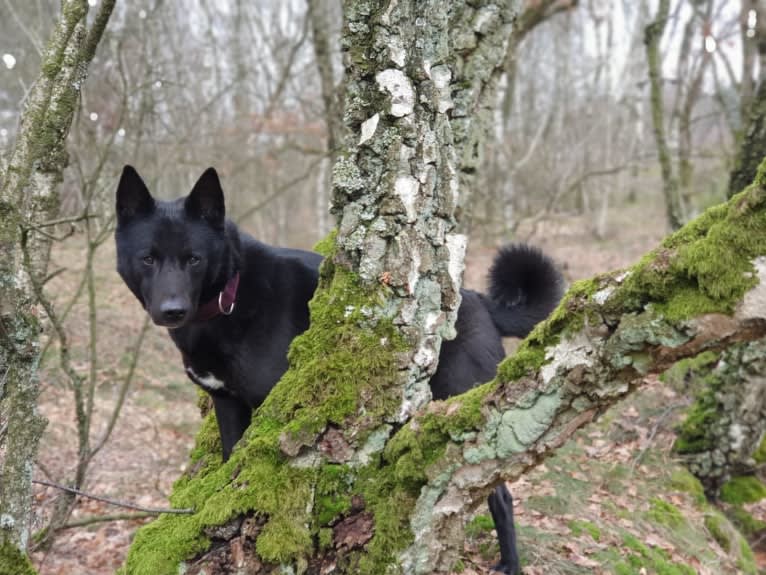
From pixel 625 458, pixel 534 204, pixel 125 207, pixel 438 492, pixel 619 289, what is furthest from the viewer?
pixel 534 204

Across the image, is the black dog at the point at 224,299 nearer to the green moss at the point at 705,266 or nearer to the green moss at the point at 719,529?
the green moss at the point at 705,266

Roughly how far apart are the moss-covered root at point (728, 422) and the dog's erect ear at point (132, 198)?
179 inches

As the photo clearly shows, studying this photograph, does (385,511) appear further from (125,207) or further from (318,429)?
(125,207)

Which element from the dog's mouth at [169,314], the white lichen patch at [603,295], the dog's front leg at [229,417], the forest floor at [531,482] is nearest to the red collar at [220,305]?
Result: the dog's mouth at [169,314]

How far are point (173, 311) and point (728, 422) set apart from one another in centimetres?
467

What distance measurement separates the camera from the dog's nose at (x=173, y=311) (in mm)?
2758

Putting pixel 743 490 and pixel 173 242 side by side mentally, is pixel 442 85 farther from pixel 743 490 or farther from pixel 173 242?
pixel 743 490

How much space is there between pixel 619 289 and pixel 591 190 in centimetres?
Answer: 1895

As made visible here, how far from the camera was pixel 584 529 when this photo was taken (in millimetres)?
3869

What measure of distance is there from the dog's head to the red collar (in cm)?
4

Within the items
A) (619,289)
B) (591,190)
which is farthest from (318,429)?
(591,190)

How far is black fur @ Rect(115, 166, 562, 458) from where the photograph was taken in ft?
9.73

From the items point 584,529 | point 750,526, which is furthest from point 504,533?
point 750,526

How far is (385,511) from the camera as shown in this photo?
2201mm
